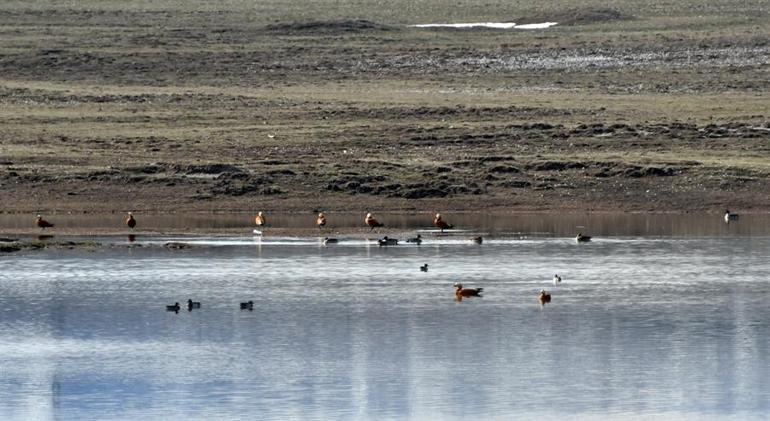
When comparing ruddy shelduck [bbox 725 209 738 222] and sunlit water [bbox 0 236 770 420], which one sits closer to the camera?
sunlit water [bbox 0 236 770 420]

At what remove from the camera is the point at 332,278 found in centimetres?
2742

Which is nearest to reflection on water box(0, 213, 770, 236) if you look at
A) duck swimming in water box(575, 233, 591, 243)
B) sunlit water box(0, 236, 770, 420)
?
duck swimming in water box(575, 233, 591, 243)

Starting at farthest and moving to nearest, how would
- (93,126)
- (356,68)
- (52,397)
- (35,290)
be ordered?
1. (356,68)
2. (93,126)
3. (35,290)
4. (52,397)

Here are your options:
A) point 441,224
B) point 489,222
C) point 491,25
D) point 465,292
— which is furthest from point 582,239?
point 491,25

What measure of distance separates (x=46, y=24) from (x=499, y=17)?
2066cm

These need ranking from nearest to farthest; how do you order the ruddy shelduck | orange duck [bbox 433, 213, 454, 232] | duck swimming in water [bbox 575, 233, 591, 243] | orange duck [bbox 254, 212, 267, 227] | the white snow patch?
duck swimming in water [bbox 575, 233, 591, 243]
orange duck [bbox 433, 213, 454, 232]
orange duck [bbox 254, 212, 267, 227]
the ruddy shelduck
the white snow patch

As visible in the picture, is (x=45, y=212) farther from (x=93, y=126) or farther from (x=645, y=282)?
(x=645, y=282)

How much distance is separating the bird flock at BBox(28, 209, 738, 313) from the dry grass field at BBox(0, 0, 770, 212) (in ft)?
6.67

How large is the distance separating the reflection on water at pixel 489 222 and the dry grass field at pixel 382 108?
748 mm

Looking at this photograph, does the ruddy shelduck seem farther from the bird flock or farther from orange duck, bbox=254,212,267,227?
orange duck, bbox=254,212,267,227

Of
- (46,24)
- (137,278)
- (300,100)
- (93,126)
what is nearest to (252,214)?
(137,278)

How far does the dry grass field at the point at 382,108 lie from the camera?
124ft

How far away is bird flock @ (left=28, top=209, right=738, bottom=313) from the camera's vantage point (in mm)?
24297

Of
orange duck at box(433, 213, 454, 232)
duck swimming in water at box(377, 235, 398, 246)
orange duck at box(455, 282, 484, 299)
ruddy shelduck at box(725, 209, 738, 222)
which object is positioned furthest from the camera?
ruddy shelduck at box(725, 209, 738, 222)
